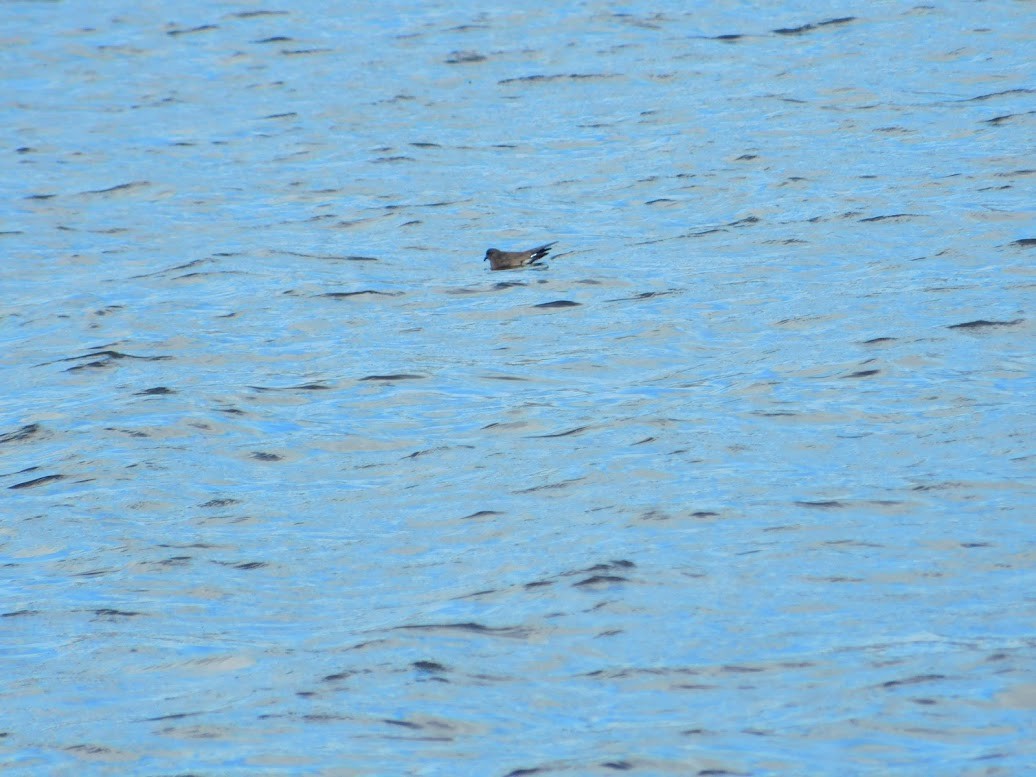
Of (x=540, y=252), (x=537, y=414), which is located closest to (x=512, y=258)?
(x=540, y=252)

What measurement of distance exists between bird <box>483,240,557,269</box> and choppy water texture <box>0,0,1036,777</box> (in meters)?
0.11

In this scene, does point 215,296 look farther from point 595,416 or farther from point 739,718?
point 739,718

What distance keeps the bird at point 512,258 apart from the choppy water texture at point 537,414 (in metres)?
0.11

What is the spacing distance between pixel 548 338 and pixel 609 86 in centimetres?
782

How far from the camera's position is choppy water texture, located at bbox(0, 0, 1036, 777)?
22.4 feet

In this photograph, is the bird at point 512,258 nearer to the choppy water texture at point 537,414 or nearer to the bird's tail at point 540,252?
the bird's tail at point 540,252

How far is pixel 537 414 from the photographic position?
34.4 ft

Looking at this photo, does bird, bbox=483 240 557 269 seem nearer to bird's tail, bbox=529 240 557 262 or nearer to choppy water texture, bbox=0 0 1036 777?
bird's tail, bbox=529 240 557 262

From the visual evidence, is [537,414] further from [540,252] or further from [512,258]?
[540,252]

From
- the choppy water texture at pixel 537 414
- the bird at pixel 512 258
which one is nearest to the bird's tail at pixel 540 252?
the bird at pixel 512 258

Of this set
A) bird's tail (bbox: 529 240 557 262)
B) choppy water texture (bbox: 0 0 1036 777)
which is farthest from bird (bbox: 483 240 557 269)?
choppy water texture (bbox: 0 0 1036 777)

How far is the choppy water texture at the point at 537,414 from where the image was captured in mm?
6836

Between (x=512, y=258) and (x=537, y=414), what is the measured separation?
301 centimetres

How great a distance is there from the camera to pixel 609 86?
19.2 m
